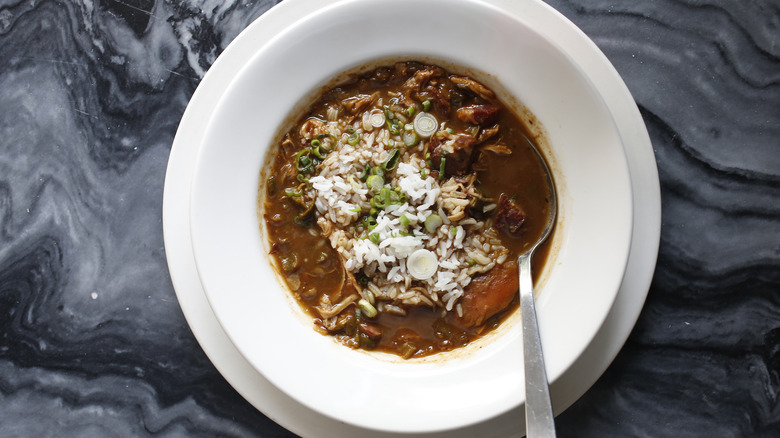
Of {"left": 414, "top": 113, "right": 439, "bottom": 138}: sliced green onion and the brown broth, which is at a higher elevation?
{"left": 414, "top": 113, "right": 439, "bottom": 138}: sliced green onion

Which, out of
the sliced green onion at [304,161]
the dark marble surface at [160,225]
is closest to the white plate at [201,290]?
the dark marble surface at [160,225]

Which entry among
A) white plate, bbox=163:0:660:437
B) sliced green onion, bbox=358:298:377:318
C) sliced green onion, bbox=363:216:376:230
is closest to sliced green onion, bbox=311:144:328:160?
sliced green onion, bbox=363:216:376:230

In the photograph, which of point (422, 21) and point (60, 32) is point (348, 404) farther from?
point (60, 32)

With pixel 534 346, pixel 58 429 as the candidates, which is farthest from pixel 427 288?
pixel 58 429

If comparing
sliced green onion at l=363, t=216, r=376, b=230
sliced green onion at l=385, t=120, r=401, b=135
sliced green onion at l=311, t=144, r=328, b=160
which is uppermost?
sliced green onion at l=385, t=120, r=401, b=135

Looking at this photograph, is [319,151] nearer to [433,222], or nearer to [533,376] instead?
[433,222]

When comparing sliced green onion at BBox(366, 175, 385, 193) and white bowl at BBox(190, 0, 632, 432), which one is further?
sliced green onion at BBox(366, 175, 385, 193)

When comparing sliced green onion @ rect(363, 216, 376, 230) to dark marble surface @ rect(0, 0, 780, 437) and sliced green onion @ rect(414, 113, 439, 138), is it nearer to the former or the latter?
sliced green onion @ rect(414, 113, 439, 138)
